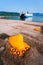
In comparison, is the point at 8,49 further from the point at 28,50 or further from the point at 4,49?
the point at 28,50

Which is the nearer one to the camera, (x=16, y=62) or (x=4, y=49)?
(x=16, y=62)

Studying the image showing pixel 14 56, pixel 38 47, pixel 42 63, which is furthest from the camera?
pixel 38 47

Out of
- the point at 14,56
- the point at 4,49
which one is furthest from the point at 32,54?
the point at 4,49

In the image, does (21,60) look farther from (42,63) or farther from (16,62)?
(42,63)

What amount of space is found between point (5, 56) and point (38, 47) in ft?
5.78

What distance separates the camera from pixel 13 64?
19.8 feet

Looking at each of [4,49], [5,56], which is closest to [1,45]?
[4,49]

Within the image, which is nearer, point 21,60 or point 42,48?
point 21,60

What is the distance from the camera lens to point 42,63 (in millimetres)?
6008

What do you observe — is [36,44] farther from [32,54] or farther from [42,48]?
[32,54]

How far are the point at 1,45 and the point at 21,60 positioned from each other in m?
1.65

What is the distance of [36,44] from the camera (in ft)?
25.0

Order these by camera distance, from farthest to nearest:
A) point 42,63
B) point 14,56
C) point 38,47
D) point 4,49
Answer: point 38,47 < point 4,49 < point 14,56 < point 42,63

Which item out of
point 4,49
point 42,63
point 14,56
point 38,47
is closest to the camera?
point 42,63
